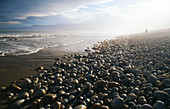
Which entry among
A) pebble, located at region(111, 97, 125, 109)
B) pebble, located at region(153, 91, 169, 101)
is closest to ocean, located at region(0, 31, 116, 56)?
pebble, located at region(111, 97, 125, 109)

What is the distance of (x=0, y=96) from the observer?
323 cm

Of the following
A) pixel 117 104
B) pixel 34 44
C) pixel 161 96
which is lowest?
pixel 117 104

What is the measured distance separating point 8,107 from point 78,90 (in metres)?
1.88

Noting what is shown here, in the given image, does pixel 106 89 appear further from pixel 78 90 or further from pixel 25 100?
pixel 25 100

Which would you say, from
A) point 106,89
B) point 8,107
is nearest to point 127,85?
point 106,89

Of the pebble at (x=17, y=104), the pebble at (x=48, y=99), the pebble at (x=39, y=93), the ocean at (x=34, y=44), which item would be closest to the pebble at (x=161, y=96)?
the pebble at (x=48, y=99)

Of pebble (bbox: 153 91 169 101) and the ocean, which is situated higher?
the ocean

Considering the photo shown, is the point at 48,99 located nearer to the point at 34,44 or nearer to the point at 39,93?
the point at 39,93

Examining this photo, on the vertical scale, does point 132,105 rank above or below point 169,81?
below

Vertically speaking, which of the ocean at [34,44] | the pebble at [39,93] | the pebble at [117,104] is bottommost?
the pebble at [117,104]

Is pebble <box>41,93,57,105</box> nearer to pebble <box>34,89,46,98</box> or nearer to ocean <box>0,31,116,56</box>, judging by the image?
pebble <box>34,89,46,98</box>

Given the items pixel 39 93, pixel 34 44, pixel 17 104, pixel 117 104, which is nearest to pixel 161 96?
pixel 117 104

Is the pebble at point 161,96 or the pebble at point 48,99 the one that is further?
the pebble at point 48,99

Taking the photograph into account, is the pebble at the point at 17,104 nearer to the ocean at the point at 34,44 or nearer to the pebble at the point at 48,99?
the pebble at the point at 48,99
